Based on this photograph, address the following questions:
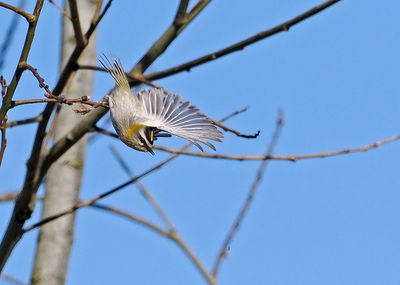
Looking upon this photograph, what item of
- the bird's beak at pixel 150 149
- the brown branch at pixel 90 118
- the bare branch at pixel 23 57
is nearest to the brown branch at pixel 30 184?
the brown branch at pixel 90 118

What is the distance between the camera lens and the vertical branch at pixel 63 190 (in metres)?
3.42

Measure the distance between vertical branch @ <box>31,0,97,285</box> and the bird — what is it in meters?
0.49

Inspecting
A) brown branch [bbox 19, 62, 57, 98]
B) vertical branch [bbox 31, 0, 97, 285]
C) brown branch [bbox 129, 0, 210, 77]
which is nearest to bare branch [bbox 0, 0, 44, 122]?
brown branch [bbox 19, 62, 57, 98]

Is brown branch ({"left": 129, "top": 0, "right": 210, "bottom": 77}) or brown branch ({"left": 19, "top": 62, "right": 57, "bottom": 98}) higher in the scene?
brown branch ({"left": 129, "top": 0, "right": 210, "bottom": 77})

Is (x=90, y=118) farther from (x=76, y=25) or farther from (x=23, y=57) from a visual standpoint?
(x=23, y=57)

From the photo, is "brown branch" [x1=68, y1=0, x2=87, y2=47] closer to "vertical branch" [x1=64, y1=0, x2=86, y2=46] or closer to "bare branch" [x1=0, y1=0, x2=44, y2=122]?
"vertical branch" [x1=64, y1=0, x2=86, y2=46]

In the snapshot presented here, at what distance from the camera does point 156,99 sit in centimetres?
280

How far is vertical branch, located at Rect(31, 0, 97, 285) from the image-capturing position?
3420 millimetres

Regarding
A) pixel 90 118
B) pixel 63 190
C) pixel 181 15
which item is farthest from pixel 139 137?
pixel 63 190

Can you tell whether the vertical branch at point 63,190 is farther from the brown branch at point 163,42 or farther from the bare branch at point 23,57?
the bare branch at point 23,57

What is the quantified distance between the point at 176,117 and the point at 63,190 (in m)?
1.26

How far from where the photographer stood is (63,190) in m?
3.74

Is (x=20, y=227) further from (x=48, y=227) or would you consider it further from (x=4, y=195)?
(x=4, y=195)

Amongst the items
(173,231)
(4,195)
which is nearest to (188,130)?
(173,231)
